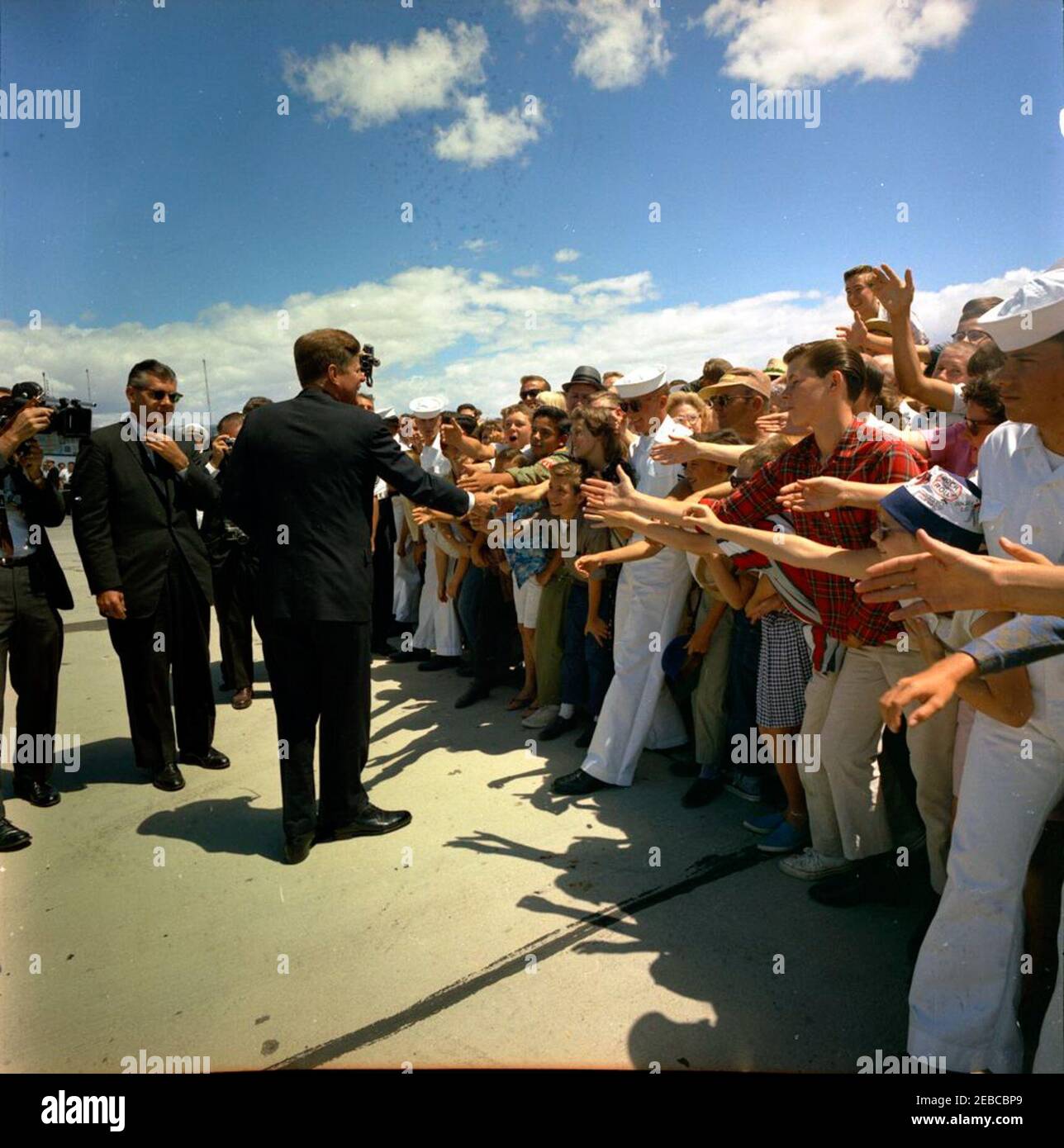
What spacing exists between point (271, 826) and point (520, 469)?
2372 mm

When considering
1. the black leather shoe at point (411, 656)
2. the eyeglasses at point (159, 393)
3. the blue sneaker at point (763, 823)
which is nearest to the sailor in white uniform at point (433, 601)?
the black leather shoe at point (411, 656)

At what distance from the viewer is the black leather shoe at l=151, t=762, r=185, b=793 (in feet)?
14.1

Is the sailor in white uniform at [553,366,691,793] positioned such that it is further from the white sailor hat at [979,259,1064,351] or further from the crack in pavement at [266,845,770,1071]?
the white sailor hat at [979,259,1064,351]

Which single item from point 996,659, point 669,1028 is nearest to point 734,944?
point 669,1028

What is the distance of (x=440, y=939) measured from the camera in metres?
2.84

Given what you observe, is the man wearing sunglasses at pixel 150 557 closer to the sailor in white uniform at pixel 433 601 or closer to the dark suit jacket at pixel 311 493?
the dark suit jacket at pixel 311 493

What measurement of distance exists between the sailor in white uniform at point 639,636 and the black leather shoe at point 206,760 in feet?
6.47

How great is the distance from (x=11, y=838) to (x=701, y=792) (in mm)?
3165

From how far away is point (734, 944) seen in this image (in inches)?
106

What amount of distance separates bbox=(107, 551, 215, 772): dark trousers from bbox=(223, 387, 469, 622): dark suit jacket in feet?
3.90

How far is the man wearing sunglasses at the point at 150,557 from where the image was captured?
4234 millimetres

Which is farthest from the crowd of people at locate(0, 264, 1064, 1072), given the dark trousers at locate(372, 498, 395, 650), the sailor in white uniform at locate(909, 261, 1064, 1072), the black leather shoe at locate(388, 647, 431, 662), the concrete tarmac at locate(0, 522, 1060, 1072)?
the dark trousers at locate(372, 498, 395, 650)

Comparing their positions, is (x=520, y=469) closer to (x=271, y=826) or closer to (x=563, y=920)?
(x=271, y=826)
